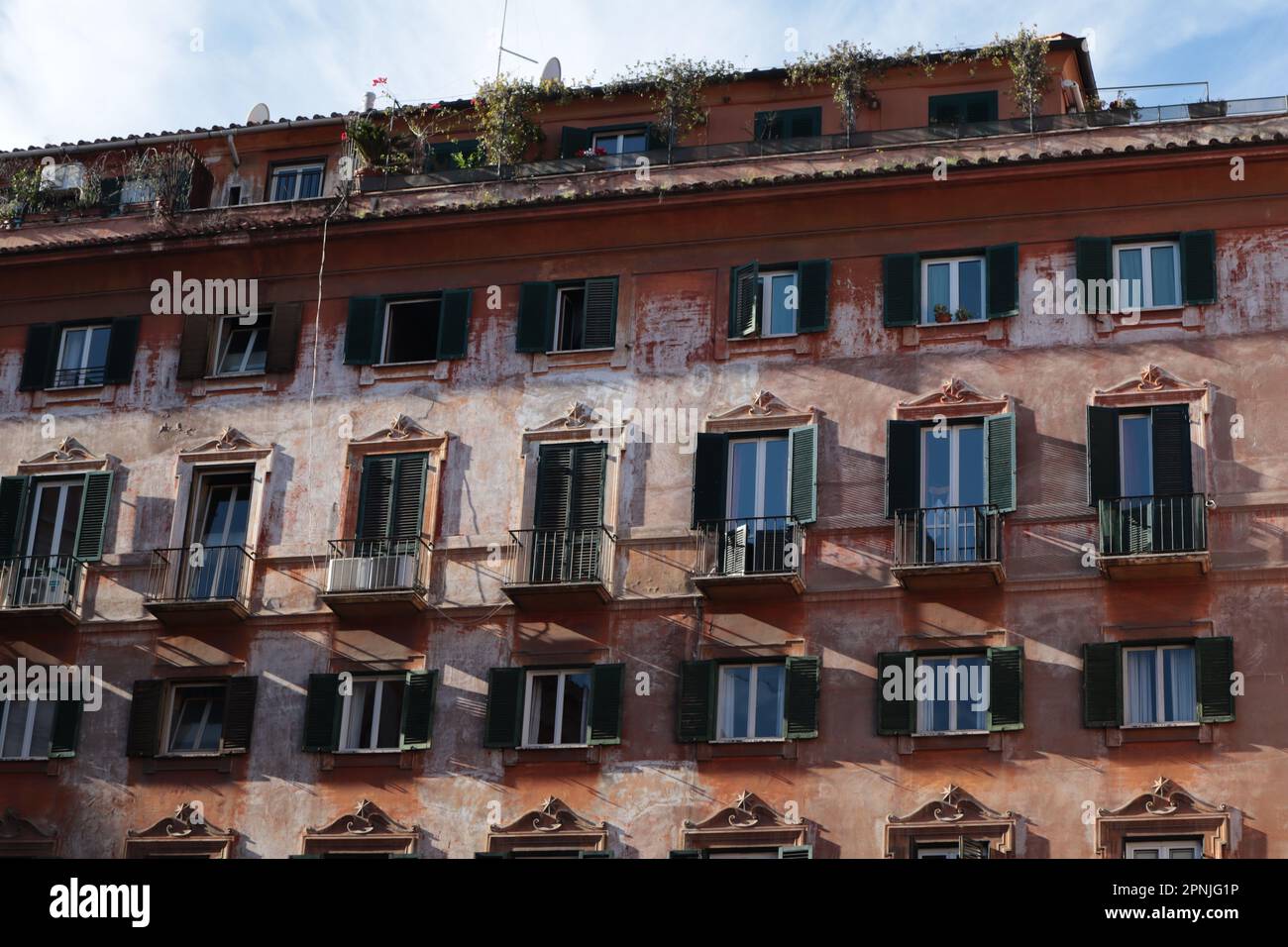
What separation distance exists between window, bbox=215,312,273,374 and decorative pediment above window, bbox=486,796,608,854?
8952mm

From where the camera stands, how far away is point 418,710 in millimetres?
31828

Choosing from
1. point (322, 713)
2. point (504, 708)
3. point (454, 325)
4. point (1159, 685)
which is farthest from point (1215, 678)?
point (454, 325)

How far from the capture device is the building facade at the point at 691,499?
29766mm

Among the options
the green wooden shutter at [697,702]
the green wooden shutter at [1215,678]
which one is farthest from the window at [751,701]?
the green wooden shutter at [1215,678]

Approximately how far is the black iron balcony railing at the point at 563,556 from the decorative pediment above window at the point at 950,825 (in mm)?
5563

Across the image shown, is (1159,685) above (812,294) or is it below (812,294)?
below

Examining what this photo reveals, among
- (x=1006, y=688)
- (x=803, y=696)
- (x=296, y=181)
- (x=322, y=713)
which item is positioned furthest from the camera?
(x=296, y=181)

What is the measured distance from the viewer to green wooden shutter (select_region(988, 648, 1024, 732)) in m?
29.6

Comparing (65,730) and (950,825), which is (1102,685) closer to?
(950,825)

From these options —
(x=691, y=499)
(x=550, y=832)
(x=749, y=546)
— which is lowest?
(x=550, y=832)

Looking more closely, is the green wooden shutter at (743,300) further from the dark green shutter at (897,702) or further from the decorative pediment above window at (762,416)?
the dark green shutter at (897,702)

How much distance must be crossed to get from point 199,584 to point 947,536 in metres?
11.1

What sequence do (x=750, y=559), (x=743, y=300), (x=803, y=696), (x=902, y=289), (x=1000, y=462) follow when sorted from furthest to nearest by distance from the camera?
(x=743, y=300) → (x=902, y=289) → (x=750, y=559) → (x=1000, y=462) → (x=803, y=696)
